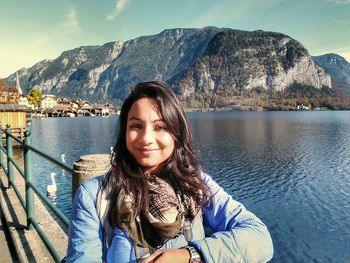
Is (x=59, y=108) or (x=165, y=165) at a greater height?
(x=59, y=108)

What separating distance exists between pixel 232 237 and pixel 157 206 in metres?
0.42

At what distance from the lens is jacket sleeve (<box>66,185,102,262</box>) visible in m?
1.60

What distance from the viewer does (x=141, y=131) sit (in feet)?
6.26

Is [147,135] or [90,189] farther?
[147,135]

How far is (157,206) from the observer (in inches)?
67.4

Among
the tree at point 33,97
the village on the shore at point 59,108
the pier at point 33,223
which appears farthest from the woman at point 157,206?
the tree at point 33,97

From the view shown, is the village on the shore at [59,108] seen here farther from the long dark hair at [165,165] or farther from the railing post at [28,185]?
the long dark hair at [165,165]

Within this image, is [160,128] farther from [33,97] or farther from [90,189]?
[33,97]

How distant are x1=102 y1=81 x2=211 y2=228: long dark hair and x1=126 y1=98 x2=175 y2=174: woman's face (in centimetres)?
4

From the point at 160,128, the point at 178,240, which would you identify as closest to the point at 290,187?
the point at 160,128

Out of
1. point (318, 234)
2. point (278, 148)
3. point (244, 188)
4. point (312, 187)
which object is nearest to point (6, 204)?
point (318, 234)

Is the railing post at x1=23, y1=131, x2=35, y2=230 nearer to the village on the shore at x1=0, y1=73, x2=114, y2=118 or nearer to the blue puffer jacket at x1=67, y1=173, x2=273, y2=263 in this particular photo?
the blue puffer jacket at x1=67, y1=173, x2=273, y2=263

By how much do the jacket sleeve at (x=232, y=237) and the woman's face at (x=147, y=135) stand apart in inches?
15.9

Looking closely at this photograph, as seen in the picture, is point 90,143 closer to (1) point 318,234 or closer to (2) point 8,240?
(1) point 318,234
